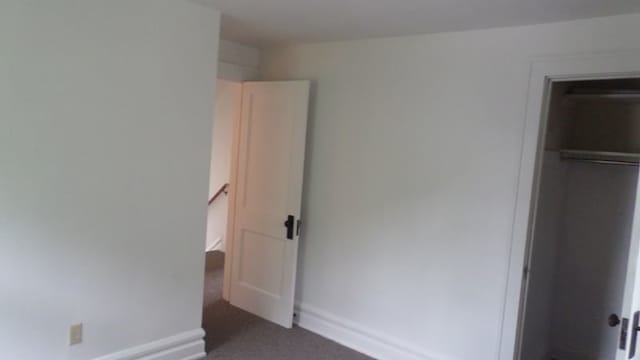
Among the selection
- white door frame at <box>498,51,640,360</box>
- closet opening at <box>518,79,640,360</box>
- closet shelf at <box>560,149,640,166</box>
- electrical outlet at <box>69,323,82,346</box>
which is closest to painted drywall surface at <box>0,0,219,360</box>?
electrical outlet at <box>69,323,82,346</box>

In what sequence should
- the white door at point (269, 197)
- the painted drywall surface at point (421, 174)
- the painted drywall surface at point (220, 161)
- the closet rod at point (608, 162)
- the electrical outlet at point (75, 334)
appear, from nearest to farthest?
the electrical outlet at point (75, 334), the painted drywall surface at point (421, 174), the closet rod at point (608, 162), the white door at point (269, 197), the painted drywall surface at point (220, 161)

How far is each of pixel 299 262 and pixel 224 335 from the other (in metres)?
0.83

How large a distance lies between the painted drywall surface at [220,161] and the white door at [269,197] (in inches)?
75.7

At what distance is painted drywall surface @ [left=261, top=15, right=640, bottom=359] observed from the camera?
296 centimetres

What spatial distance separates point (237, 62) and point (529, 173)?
2.51m

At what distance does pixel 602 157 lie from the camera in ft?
11.5

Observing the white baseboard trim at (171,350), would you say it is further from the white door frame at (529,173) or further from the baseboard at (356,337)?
the white door frame at (529,173)

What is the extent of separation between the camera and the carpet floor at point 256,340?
3.51 meters

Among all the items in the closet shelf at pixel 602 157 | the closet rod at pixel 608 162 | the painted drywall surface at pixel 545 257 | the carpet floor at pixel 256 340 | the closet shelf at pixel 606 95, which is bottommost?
the carpet floor at pixel 256 340

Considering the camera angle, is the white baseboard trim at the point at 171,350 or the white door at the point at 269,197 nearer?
the white baseboard trim at the point at 171,350

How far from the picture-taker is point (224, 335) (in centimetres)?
377

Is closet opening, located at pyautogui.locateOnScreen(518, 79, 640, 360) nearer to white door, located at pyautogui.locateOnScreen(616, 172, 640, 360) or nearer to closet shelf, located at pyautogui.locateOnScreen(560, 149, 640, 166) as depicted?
closet shelf, located at pyautogui.locateOnScreen(560, 149, 640, 166)

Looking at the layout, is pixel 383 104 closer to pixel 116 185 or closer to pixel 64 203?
pixel 116 185

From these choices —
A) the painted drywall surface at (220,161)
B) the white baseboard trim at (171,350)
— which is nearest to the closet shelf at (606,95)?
the white baseboard trim at (171,350)
